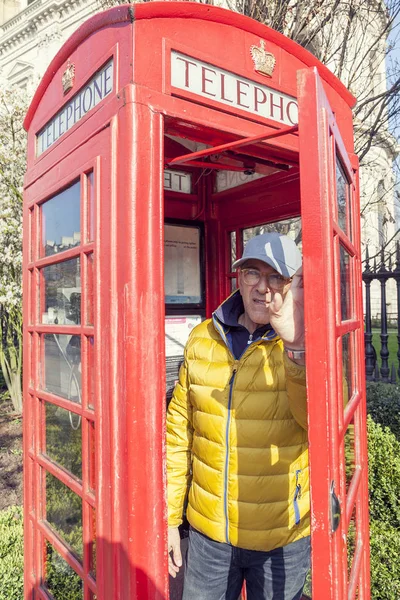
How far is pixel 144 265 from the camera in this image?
4.43 ft

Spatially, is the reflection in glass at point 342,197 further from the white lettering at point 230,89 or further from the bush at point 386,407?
the bush at point 386,407

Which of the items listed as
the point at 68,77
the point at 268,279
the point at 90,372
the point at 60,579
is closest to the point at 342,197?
the point at 268,279

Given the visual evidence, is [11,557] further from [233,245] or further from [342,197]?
[342,197]

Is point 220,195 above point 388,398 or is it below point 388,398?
above

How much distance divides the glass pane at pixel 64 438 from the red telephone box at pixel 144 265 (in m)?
0.01

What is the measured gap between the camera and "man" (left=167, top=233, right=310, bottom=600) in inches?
63.1

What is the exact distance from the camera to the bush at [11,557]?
102 inches

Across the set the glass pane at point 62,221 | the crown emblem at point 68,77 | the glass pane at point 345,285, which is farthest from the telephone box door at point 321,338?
the crown emblem at point 68,77

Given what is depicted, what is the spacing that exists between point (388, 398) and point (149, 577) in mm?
3422

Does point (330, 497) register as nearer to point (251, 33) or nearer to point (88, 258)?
point (88, 258)

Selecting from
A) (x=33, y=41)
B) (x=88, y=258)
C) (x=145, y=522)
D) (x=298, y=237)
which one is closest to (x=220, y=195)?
(x=298, y=237)

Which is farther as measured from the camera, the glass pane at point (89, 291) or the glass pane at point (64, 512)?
the glass pane at point (64, 512)

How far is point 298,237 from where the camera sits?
10.4ft

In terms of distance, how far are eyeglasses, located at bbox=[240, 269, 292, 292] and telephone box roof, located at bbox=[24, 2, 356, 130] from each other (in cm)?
82
